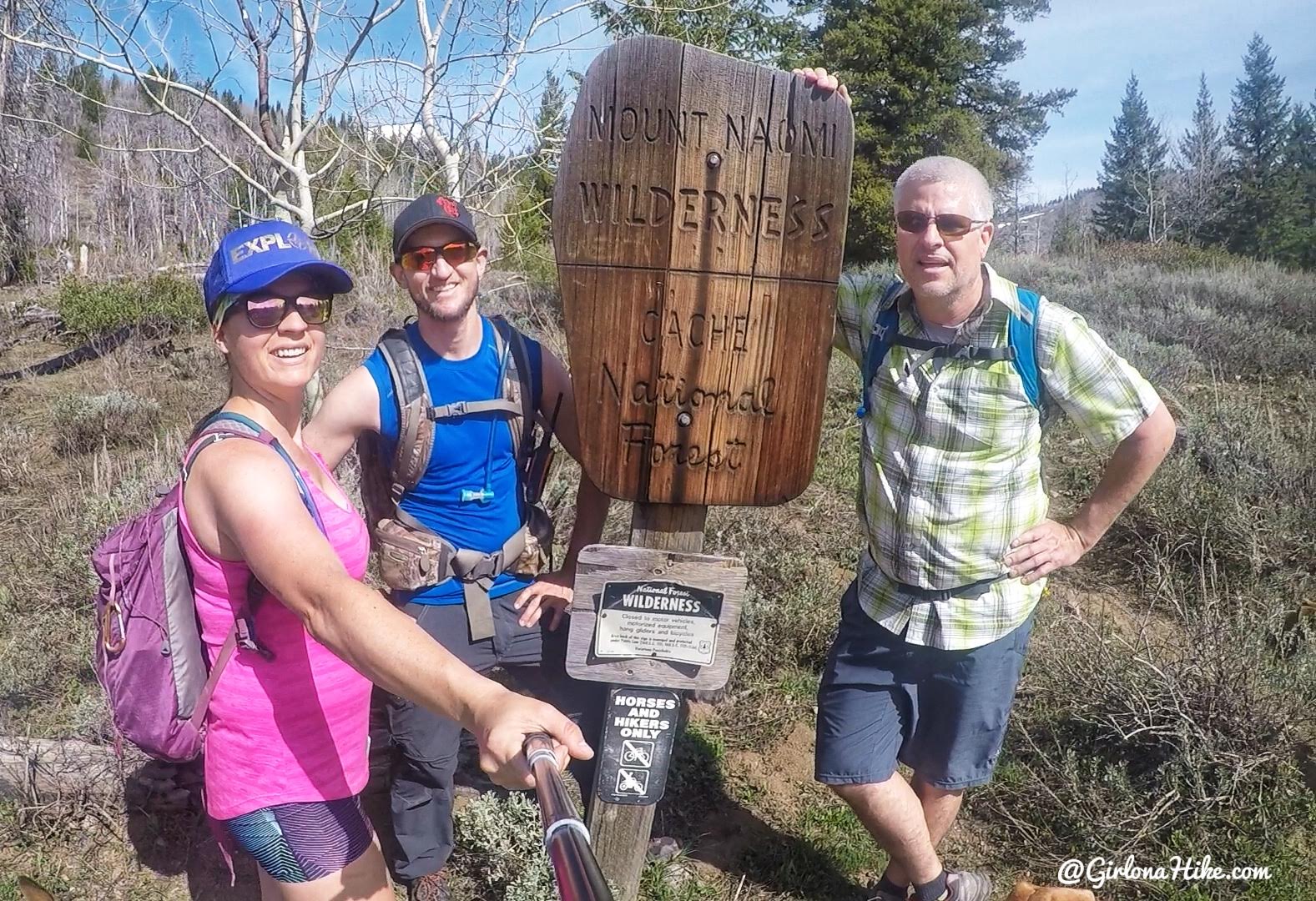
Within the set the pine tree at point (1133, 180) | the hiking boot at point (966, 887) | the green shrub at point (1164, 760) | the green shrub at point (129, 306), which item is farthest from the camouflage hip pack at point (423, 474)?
the pine tree at point (1133, 180)

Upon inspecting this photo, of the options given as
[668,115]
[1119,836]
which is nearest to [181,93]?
[668,115]

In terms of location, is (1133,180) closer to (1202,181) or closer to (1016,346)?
(1202,181)

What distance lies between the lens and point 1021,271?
14.0m

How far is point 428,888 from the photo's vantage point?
2.42m

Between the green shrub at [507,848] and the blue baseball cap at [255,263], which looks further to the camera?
the green shrub at [507,848]

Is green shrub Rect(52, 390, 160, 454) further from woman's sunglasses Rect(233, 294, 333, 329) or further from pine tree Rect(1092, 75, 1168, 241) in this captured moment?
pine tree Rect(1092, 75, 1168, 241)

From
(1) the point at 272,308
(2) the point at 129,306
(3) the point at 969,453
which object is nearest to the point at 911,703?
(3) the point at 969,453

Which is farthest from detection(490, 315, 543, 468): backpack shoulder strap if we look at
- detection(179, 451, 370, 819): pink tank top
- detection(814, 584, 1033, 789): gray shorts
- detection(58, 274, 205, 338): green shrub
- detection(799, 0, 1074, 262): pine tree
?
detection(799, 0, 1074, 262): pine tree

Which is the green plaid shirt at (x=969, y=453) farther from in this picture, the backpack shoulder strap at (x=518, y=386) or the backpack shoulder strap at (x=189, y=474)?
the backpack shoulder strap at (x=189, y=474)

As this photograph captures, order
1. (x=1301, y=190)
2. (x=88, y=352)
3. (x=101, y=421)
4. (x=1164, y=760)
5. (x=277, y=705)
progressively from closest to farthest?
(x=277, y=705), (x=1164, y=760), (x=101, y=421), (x=88, y=352), (x=1301, y=190)

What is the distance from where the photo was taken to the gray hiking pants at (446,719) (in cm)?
220

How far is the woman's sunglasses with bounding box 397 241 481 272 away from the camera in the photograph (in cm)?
209

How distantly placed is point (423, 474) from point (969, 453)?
53.2 inches

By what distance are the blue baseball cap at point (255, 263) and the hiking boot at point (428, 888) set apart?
5.67 feet
